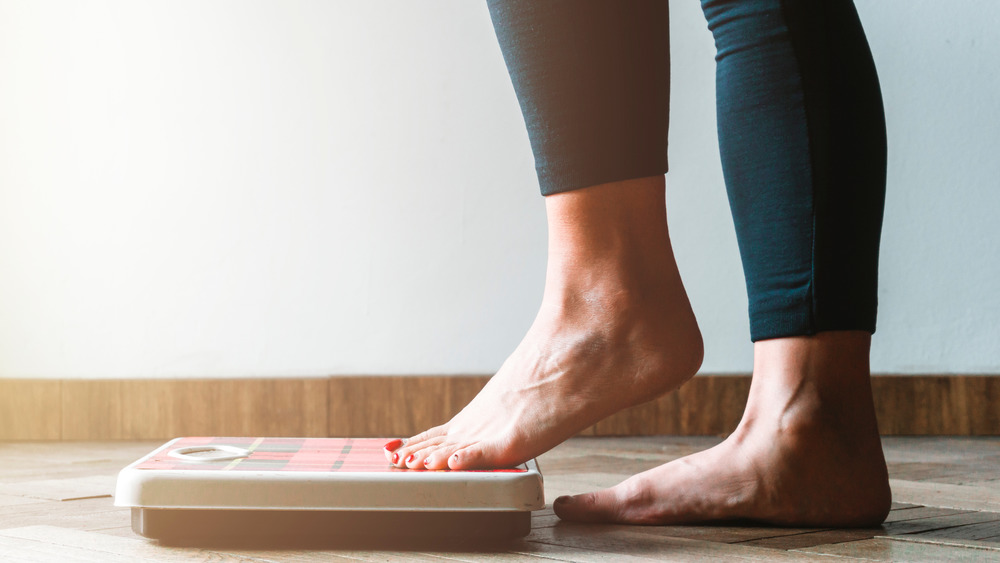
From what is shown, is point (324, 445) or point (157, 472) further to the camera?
point (324, 445)

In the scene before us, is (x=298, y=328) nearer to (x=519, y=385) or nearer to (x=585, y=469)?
(x=585, y=469)

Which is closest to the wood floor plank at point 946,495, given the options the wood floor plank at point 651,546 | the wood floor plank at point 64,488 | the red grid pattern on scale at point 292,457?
the wood floor plank at point 651,546

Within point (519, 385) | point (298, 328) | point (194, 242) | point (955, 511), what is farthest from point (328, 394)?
point (955, 511)

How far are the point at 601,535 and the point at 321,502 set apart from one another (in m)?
0.17

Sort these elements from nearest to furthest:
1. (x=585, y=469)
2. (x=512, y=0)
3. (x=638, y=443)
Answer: (x=512, y=0) < (x=585, y=469) < (x=638, y=443)

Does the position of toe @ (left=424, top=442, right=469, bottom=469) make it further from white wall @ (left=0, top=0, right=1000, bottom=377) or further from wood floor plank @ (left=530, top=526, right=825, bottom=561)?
white wall @ (left=0, top=0, right=1000, bottom=377)

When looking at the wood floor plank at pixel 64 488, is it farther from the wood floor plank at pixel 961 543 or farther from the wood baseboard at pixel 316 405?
the wood floor plank at pixel 961 543

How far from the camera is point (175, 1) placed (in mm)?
1455

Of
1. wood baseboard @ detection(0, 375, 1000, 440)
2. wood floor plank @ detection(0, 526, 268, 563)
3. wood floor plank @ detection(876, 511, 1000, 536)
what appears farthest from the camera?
wood baseboard @ detection(0, 375, 1000, 440)

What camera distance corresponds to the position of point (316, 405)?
141cm

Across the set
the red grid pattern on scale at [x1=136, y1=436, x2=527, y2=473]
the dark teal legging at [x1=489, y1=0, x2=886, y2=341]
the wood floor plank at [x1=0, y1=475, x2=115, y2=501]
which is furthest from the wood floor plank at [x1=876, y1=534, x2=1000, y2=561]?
the wood floor plank at [x1=0, y1=475, x2=115, y2=501]

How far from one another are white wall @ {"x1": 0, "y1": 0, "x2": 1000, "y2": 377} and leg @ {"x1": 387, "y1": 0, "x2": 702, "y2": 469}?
A: 0.79 metres

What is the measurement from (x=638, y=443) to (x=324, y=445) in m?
0.72

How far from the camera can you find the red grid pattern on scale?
1.80 ft
